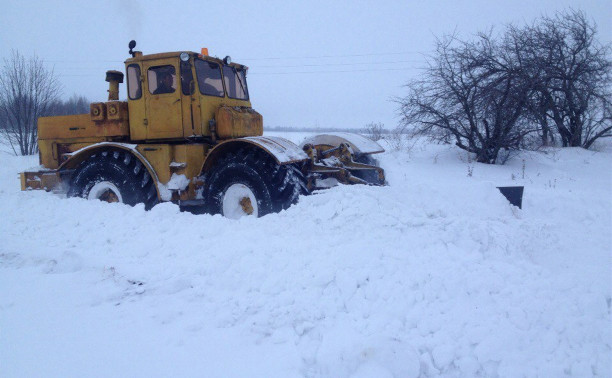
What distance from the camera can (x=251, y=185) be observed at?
5.91m

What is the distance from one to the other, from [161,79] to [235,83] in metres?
1.30

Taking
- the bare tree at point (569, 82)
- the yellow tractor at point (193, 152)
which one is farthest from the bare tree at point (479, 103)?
the yellow tractor at point (193, 152)

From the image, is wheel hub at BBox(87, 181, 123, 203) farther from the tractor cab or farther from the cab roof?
the cab roof

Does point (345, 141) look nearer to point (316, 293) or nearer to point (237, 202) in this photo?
point (237, 202)

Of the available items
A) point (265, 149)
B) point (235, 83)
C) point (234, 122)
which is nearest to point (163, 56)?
point (235, 83)

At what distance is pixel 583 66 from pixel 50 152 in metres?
15.3

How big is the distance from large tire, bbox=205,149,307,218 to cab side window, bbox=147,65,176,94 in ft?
4.90

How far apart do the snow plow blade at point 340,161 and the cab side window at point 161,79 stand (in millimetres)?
2409

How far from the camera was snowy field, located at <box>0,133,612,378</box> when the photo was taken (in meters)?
2.85

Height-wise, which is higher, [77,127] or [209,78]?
[209,78]

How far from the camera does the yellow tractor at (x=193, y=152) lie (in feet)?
19.5

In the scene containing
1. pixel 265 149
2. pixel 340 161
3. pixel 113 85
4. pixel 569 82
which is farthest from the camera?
pixel 569 82

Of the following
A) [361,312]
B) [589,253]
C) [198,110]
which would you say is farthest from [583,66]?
[361,312]

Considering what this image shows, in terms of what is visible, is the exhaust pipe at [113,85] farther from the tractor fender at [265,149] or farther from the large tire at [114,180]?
the tractor fender at [265,149]
